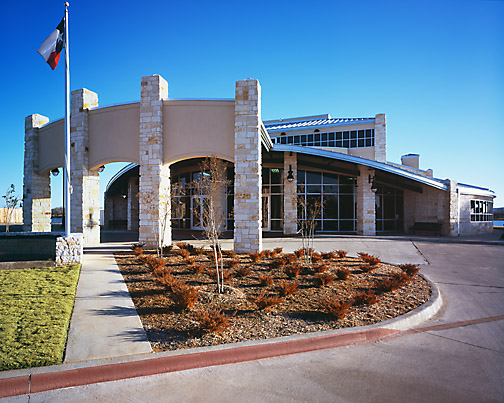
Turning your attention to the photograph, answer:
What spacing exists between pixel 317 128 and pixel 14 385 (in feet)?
92.1

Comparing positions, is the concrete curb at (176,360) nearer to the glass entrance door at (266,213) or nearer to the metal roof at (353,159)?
the metal roof at (353,159)

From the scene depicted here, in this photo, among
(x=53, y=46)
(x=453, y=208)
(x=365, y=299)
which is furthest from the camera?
(x=453, y=208)

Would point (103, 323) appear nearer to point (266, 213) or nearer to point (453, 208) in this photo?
point (266, 213)

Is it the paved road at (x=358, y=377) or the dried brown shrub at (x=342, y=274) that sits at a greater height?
the dried brown shrub at (x=342, y=274)

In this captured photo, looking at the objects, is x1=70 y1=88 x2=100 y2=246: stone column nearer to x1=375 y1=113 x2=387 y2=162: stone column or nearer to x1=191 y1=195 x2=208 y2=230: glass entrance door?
x1=191 y1=195 x2=208 y2=230: glass entrance door

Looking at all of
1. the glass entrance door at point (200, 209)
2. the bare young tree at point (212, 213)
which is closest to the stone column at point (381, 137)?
the glass entrance door at point (200, 209)

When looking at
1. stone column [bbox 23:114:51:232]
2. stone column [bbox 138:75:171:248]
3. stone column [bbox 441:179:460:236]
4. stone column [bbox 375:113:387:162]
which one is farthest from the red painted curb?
stone column [bbox 375:113:387:162]

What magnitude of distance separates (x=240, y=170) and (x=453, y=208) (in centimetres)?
1600

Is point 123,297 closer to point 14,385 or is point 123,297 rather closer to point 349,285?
point 14,385

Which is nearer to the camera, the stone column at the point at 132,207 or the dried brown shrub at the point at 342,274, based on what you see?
the dried brown shrub at the point at 342,274

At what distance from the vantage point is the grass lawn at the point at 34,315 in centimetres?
391

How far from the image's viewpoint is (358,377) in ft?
12.2

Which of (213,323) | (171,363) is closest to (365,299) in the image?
(213,323)

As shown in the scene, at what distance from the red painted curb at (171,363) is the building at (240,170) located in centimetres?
493
